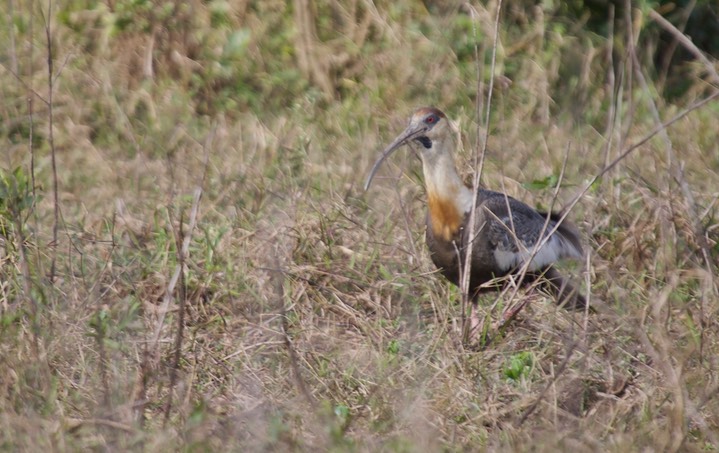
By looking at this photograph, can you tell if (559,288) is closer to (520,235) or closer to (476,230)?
(520,235)

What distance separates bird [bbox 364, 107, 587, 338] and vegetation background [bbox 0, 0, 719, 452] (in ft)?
0.45

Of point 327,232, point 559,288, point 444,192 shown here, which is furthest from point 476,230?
point 327,232

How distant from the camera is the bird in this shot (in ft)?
16.8

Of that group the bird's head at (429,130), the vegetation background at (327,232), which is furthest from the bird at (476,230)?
the vegetation background at (327,232)

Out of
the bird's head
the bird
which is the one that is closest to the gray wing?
the bird

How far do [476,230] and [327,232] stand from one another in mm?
771

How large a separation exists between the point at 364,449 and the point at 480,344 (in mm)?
1065

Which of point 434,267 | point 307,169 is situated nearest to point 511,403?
point 434,267

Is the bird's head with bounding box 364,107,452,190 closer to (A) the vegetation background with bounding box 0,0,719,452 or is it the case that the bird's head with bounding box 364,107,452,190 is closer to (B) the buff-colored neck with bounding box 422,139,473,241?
(B) the buff-colored neck with bounding box 422,139,473,241

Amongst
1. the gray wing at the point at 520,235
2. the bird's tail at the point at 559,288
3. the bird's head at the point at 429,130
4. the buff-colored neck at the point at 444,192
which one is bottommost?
the bird's tail at the point at 559,288

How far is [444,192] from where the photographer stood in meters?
5.19

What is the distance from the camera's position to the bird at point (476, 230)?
5105 millimetres

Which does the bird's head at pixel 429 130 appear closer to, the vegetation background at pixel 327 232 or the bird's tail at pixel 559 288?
the vegetation background at pixel 327 232

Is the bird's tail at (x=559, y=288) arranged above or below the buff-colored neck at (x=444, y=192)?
below
